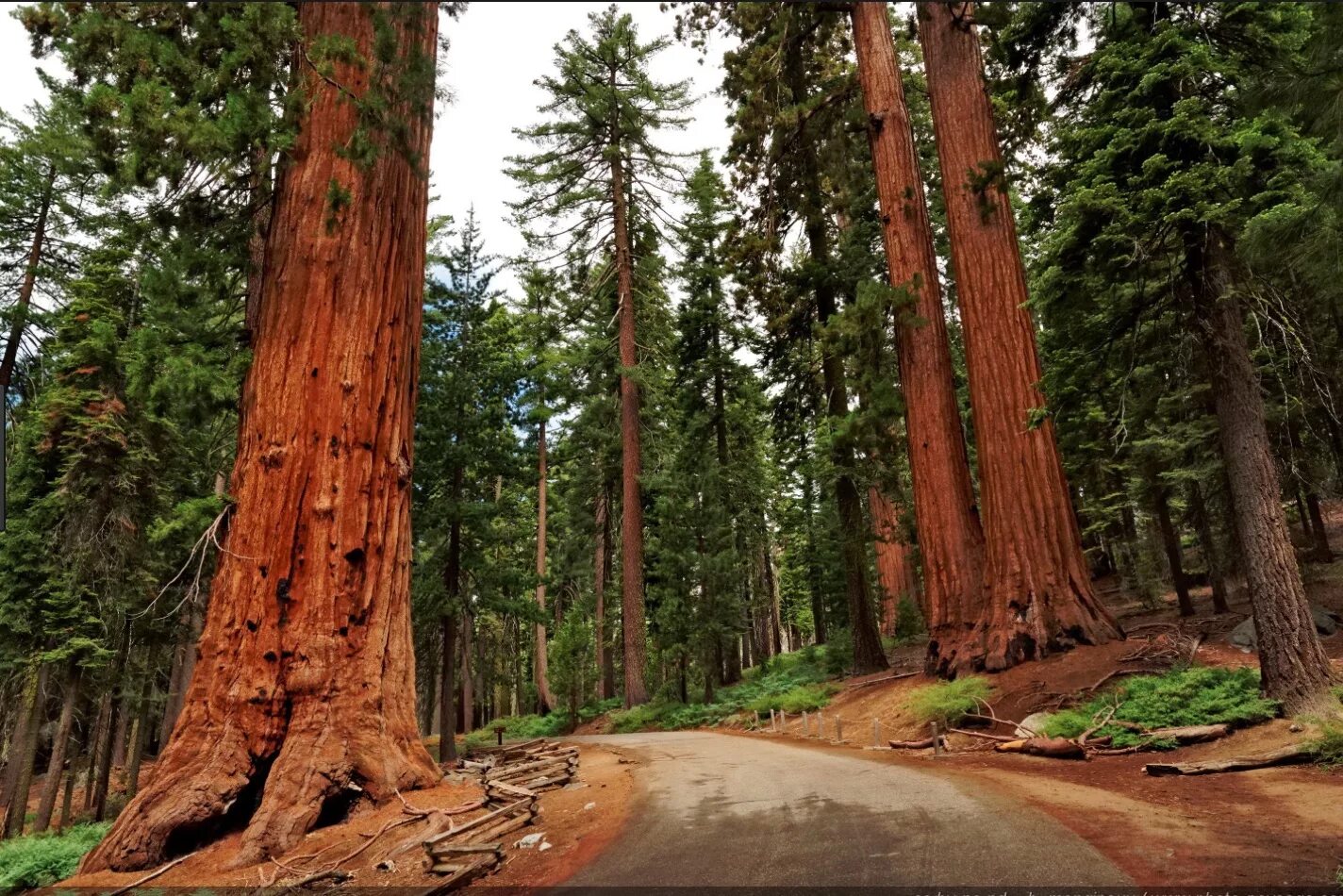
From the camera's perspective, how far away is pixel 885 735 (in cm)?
1030

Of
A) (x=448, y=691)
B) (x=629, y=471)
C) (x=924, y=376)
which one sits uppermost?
(x=629, y=471)

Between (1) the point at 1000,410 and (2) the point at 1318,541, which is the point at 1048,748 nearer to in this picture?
(1) the point at 1000,410

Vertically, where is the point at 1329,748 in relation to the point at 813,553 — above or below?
below

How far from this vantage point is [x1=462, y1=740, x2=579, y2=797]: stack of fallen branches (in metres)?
7.80

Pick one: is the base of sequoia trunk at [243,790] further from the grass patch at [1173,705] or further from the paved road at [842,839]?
the grass patch at [1173,705]

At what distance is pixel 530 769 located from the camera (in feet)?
28.9

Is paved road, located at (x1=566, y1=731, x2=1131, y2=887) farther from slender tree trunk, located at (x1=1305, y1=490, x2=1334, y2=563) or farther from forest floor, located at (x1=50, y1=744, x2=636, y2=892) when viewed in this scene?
slender tree trunk, located at (x1=1305, y1=490, x2=1334, y2=563)

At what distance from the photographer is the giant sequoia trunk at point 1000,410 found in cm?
998

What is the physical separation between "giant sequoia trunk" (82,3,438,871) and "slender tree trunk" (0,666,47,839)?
14201 millimetres

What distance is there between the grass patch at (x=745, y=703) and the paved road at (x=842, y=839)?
8.99 metres

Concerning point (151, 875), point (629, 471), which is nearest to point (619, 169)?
point (629, 471)

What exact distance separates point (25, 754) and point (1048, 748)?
2158 centimetres

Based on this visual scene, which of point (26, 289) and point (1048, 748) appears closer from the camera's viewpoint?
point (1048, 748)

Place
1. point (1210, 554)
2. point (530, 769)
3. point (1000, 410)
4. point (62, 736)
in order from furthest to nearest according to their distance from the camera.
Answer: point (62, 736)
point (1210, 554)
point (1000, 410)
point (530, 769)
